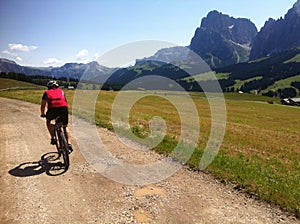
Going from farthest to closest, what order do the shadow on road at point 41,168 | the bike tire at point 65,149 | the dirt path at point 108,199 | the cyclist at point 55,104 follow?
the cyclist at point 55,104 → the bike tire at point 65,149 → the shadow on road at point 41,168 → the dirt path at point 108,199

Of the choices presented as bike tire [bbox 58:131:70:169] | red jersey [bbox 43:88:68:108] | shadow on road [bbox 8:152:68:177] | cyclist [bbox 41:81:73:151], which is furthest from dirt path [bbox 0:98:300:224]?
red jersey [bbox 43:88:68:108]

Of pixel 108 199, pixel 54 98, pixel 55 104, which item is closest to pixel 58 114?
pixel 55 104

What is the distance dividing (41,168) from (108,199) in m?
3.90

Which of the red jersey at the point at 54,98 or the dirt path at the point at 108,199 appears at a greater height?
the red jersey at the point at 54,98

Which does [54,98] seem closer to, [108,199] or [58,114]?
[58,114]

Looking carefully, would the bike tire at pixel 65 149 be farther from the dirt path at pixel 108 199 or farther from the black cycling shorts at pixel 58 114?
the black cycling shorts at pixel 58 114

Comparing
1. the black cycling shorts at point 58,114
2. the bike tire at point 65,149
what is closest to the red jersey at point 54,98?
the black cycling shorts at point 58,114

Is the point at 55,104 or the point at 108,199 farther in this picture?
the point at 55,104

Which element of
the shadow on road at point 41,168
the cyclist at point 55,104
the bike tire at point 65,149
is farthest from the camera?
the cyclist at point 55,104

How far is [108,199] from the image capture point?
25.7 feet

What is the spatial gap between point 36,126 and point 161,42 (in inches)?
405

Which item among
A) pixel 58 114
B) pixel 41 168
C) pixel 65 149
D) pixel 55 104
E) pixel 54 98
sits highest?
pixel 54 98

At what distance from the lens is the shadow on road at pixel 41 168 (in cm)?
973

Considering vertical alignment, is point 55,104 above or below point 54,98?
below
